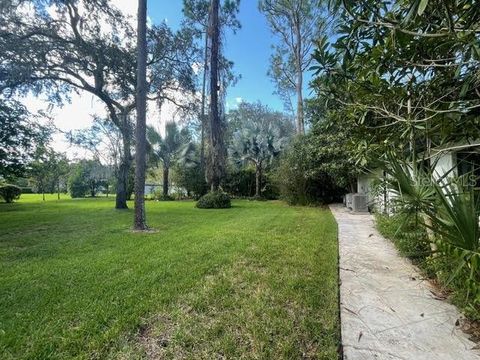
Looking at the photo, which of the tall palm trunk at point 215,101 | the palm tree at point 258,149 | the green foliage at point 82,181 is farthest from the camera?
the green foliage at point 82,181

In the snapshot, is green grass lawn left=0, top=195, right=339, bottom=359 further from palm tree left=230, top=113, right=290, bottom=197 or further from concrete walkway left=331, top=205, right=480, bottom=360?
palm tree left=230, top=113, right=290, bottom=197

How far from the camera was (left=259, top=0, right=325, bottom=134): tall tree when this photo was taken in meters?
19.8

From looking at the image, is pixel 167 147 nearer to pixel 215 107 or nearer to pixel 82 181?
pixel 82 181

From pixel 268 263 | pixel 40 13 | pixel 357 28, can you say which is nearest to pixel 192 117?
pixel 40 13

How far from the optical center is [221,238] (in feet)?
21.7

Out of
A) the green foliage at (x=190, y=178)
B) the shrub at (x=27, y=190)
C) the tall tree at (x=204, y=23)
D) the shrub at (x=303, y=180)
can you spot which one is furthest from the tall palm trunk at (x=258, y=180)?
the shrub at (x=27, y=190)

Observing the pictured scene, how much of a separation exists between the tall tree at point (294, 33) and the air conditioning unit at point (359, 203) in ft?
27.3

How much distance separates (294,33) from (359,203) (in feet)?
46.6

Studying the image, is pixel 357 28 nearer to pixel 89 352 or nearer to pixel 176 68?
pixel 89 352

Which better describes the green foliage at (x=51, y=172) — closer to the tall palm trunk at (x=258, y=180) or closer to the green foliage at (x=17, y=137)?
the green foliage at (x=17, y=137)

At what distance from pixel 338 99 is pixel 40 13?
11.1m

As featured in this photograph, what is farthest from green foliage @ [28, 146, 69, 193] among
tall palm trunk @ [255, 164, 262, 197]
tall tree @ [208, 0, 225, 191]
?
tall palm trunk @ [255, 164, 262, 197]

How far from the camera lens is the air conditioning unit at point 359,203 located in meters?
11.9

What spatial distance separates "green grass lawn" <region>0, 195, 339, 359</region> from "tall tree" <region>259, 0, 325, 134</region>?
1548 cm
